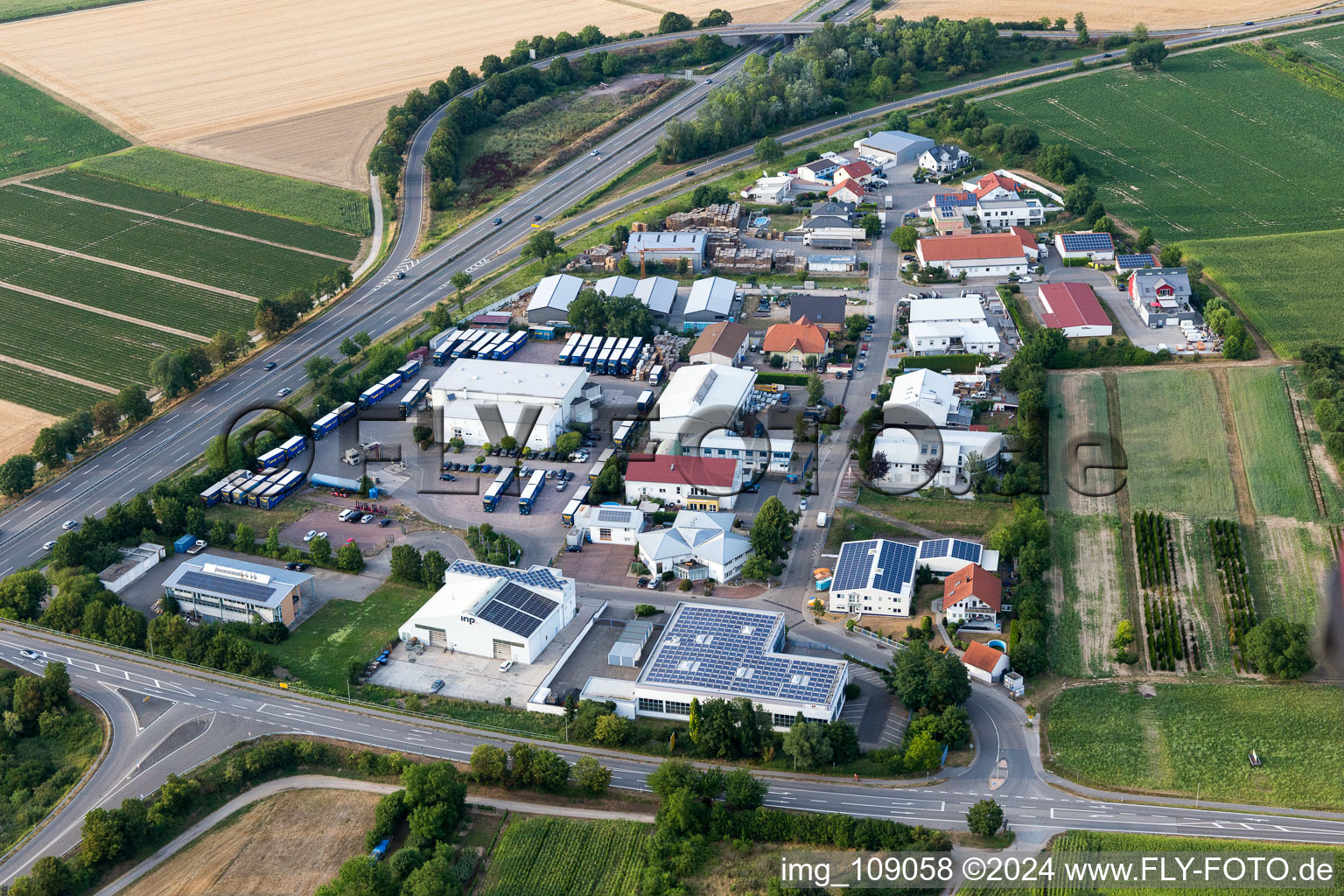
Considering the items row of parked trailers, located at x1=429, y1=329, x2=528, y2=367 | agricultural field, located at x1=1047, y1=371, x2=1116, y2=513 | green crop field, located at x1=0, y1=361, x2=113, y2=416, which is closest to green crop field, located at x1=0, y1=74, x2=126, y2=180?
green crop field, located at x1=0, y1=361, x2=113, y2=416

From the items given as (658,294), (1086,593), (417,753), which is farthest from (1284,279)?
(417,753)

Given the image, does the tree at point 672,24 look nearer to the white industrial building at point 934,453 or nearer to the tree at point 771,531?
the white industrial building at point 934,453

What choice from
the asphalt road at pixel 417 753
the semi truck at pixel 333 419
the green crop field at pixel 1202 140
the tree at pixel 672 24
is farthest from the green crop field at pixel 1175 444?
the tree at pixel 672 24

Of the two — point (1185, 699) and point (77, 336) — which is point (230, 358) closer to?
point (77, 336)

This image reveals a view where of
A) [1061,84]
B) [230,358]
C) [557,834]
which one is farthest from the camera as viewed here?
[1061,84]

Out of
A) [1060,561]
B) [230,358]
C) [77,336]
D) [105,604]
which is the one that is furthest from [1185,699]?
[77,336]

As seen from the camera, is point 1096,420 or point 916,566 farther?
point 1096,420

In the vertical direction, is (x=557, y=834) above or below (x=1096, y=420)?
below
